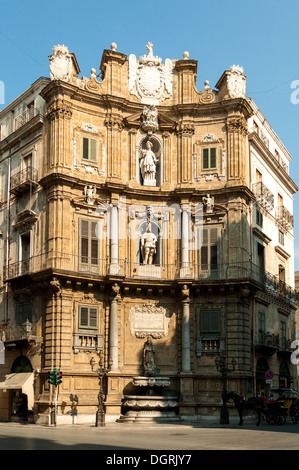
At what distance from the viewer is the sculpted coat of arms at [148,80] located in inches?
1547

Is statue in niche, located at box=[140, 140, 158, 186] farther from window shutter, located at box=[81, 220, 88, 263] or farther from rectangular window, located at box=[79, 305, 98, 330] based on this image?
rectangular window, located at box=[79, 305, 98, 330]

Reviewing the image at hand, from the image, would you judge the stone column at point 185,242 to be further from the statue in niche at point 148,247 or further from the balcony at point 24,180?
the balcony at point 24,180

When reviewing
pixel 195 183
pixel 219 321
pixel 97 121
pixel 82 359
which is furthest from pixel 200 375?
pixel 97 121

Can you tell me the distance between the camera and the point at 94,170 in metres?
37.2

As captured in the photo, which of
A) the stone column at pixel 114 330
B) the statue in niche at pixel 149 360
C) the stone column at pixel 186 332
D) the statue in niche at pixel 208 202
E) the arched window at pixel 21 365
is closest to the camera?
the stone column at pixel 114 330

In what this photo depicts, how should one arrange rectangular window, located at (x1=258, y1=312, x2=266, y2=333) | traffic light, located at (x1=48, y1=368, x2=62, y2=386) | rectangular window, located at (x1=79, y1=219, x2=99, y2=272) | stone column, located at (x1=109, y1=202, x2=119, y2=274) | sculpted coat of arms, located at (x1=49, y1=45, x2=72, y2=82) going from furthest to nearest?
rectangular window, located at (x1=258, y1=312, x2=266, y2=333), sculpted coat of arms, located at (x1=49, y1=45, x2=72, y2=82), stone column, located at (x1=109, y1=202, x2=119, y2=274), rectangular window, located at (x1=79, y1=219, x2=99, y2=272), traffic light, located at (x1=48, y1=368, x2=62, y2=386)

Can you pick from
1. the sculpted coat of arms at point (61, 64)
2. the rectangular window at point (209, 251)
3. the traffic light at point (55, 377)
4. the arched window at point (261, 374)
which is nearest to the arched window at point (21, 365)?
the traffic light at point (55, 377)

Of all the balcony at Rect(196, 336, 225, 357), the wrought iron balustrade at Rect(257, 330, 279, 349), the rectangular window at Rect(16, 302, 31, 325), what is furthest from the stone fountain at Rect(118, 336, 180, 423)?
the rectangular window at Rect(16, 302, 31, 325)

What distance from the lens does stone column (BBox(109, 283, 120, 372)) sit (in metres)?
35.1

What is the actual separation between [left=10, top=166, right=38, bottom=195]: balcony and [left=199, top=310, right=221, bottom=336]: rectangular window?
11559 millimetres

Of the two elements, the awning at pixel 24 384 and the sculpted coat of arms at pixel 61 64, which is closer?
the awning at pixel 24 384

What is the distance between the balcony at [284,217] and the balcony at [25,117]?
17651 millimetres

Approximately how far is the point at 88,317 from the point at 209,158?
11242 millimetres

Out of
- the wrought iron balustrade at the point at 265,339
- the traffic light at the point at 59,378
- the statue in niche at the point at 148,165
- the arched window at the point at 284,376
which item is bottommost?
the arched window at the point at 284,376
